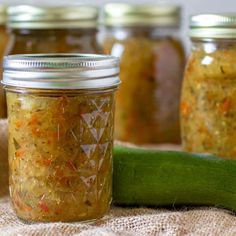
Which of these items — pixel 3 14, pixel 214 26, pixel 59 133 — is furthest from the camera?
pixel 3 14

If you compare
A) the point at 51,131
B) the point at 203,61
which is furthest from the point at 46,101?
the point at 203,61

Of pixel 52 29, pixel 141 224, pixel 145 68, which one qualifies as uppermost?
pixel 52 29

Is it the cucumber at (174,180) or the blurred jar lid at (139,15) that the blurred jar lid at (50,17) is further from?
the cucumber at (174,180)

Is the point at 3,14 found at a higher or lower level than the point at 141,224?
higher

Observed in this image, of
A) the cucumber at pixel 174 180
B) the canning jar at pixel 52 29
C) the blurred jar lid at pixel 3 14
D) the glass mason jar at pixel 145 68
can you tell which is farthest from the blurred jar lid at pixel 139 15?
the cucumber at pixel 174 180

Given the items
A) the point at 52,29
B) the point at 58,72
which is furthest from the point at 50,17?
the point at 58,72

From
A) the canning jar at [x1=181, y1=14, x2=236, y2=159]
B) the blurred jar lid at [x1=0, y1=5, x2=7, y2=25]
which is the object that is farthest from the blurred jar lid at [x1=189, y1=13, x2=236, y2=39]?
the blurred jar lid at [x1=0, y1=5, x2=7, y2=25]

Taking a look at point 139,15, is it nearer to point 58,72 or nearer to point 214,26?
point 214,26

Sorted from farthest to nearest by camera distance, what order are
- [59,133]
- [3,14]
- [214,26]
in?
[3,14] < [214,26] < [59,133]
